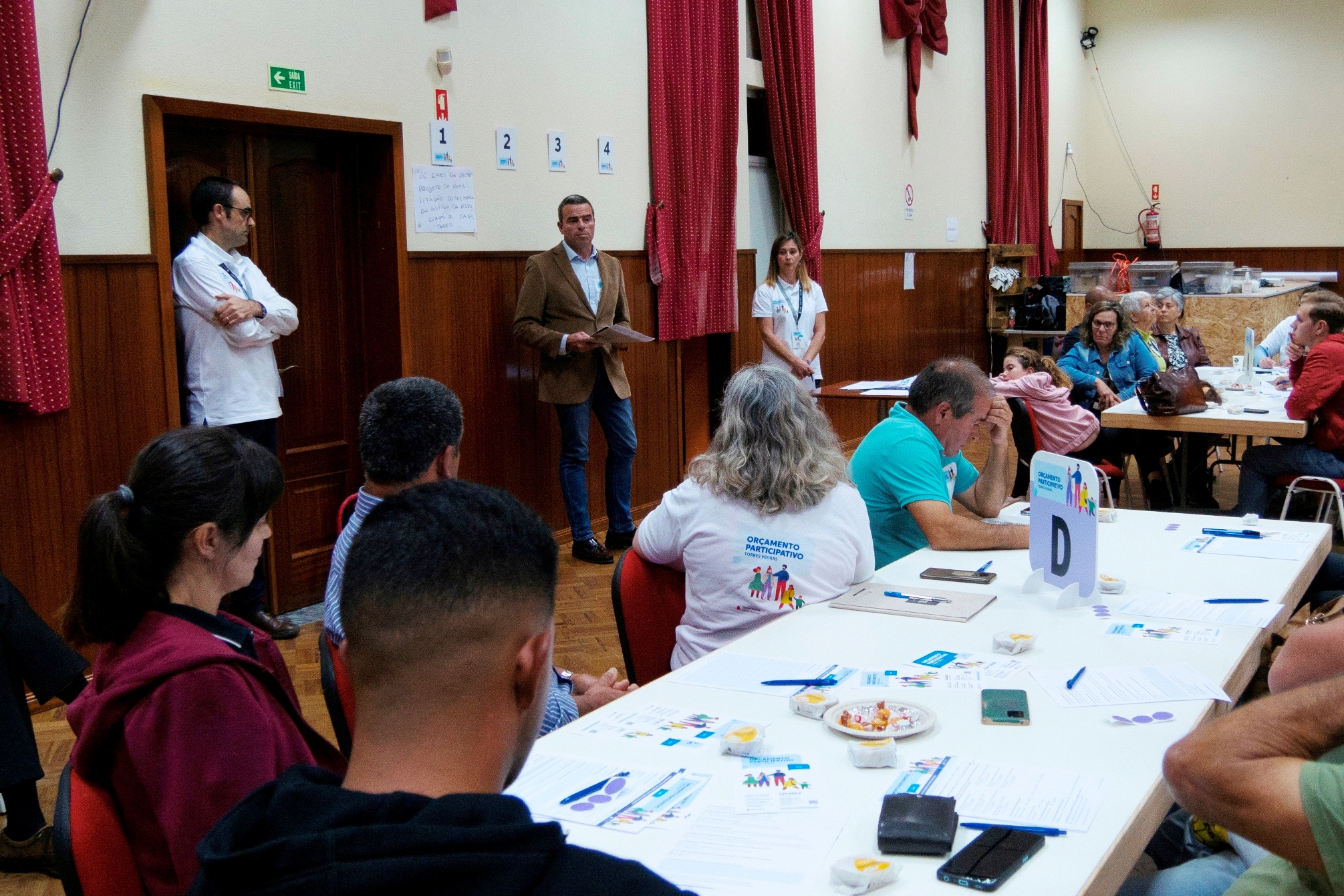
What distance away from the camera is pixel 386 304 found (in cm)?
520

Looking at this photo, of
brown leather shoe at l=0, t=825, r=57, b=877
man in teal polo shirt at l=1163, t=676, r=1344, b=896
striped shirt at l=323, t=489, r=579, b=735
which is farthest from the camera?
brown leather shoe at l=0, t=825, r=57, b=877

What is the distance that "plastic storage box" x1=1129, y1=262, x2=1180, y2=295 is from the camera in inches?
412

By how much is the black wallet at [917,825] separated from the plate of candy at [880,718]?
26 cm

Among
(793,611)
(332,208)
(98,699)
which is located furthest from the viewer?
(332,208)

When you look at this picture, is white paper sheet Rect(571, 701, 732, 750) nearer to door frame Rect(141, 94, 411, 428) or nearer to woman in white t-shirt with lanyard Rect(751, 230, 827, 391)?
door frame Rect(141, 94, 411, 428)

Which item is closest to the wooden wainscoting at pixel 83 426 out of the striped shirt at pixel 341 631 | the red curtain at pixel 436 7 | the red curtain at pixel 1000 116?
the red curtain at pixel 436 7

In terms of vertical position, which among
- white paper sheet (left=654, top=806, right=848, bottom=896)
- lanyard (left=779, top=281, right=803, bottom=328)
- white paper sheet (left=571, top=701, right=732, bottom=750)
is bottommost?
white paper sheet (left=654, top=806, right=848, bottom=896)

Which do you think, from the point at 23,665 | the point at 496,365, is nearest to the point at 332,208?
the point at 496,365

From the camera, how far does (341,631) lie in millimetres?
2197

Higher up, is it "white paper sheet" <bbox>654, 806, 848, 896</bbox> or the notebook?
the notebook

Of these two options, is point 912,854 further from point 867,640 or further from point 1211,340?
point 1211,340

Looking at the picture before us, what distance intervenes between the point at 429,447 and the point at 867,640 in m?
1.05

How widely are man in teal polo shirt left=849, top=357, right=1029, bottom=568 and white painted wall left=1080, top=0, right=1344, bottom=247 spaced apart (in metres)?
12.1

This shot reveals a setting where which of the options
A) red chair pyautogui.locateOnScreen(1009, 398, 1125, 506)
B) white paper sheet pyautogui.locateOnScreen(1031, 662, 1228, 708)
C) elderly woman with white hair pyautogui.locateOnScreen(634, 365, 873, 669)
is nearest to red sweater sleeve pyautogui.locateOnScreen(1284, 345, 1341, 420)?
red chair pyautogui.locateOnScreen(1009, 398, 1125, 506)
